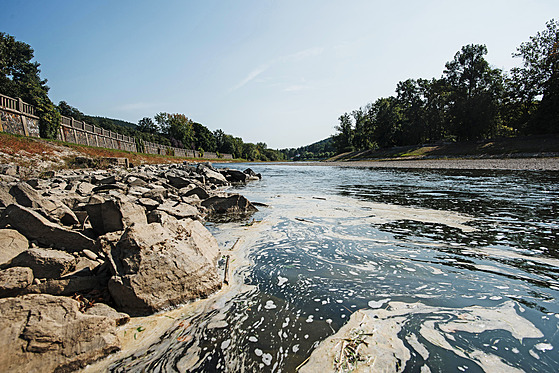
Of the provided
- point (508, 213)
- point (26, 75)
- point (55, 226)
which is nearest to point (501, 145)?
point (508, 213)

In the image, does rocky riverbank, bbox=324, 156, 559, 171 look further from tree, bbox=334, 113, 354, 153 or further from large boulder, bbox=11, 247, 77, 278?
tree, bbox=334, 113, 354, 153

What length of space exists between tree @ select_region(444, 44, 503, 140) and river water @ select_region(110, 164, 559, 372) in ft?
180

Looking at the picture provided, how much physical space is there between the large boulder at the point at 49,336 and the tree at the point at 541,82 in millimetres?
57715

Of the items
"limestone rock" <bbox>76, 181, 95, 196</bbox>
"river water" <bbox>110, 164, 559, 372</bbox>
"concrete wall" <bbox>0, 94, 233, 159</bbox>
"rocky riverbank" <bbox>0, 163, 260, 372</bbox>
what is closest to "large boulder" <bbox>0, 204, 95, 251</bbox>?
"rocky riverbank" <bbox>0, 163, 260, 372</bbox>

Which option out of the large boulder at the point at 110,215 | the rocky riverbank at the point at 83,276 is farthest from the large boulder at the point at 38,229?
the large boulder at the point at 110,215

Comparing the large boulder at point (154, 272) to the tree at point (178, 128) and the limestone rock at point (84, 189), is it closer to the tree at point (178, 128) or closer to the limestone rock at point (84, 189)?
the limestone rock at point (84, 189)

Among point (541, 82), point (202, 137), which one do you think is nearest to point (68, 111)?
point (202, 137)

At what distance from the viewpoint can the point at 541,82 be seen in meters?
42.8

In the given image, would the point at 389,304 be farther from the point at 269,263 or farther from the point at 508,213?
the point at 508,213

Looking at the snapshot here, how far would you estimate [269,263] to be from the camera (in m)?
4.11

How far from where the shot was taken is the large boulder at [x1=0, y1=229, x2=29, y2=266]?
2788 mm

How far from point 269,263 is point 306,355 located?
2.05m

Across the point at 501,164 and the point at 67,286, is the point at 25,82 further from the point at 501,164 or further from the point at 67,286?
the point at 501,164

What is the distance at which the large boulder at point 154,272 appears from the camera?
8.70 feet
